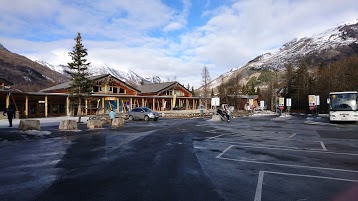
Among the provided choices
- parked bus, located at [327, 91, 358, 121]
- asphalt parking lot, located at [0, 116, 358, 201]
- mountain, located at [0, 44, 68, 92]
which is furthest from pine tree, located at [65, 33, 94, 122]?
mountain, located at [0, 44, 68, 92]

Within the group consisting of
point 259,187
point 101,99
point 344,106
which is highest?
point 101,99

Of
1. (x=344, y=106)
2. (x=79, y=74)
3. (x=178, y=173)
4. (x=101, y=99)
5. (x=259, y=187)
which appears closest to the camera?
(x=259, y=187)

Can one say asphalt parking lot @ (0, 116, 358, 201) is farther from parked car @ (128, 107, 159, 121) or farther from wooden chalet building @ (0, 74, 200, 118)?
wooden chalet building @ (0, 74, 200, 118)

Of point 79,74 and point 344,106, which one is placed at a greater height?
point 79,74

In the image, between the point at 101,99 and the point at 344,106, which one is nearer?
the point at 344,106

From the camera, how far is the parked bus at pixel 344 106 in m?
25.2

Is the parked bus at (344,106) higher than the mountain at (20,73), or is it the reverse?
the mountain at (20,73)

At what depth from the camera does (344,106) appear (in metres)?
25.7

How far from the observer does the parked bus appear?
992 inches

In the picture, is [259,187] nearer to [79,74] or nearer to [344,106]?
[344,106]

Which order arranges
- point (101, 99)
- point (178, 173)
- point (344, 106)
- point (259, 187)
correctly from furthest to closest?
A: point (101, 99) → point (344, 106) → point (178, 173) → point (259, 187)

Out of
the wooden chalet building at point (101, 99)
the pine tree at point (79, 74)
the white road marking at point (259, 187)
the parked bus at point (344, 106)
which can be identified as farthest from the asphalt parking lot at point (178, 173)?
the wooden chalet building at point (101, 99)

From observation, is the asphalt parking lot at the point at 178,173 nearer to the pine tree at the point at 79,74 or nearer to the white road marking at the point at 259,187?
the white road marking at the point at 259,187

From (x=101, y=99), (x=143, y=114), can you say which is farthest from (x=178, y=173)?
(x=101, y=99)
